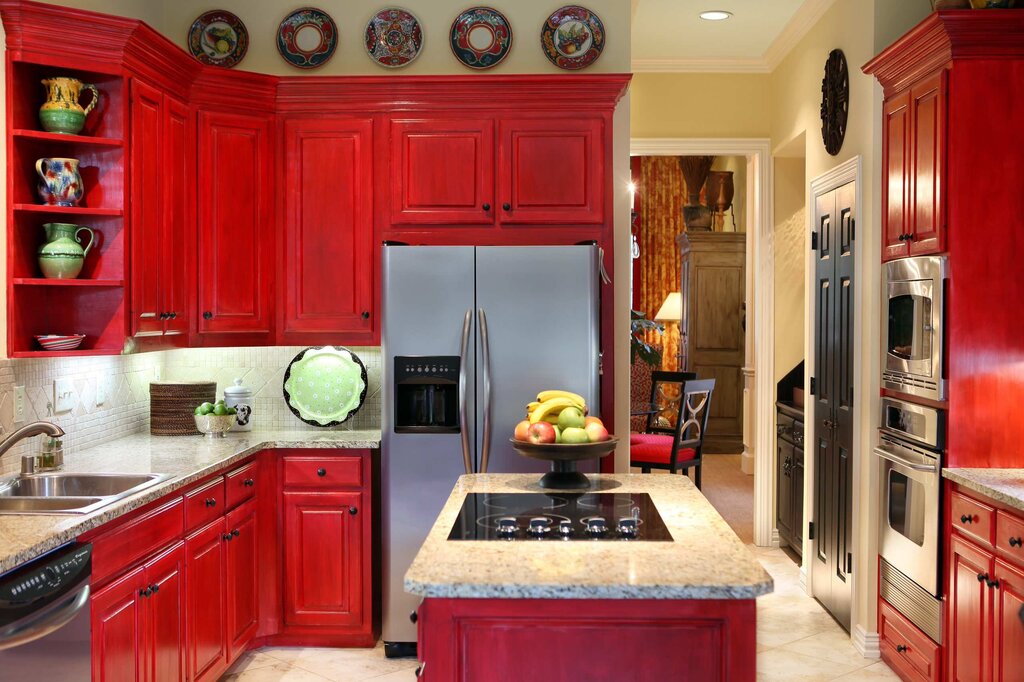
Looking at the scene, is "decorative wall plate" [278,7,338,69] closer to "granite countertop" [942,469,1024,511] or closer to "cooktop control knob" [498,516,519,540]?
"cooktop control knob" [498,516,519,540]

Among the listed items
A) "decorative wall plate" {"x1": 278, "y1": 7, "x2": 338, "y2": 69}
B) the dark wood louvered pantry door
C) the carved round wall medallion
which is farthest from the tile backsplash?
the carved round wall medallion

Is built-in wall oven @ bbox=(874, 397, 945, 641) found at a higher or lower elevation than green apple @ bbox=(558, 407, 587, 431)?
lower

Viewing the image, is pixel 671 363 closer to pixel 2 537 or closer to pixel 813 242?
pixel 813 242

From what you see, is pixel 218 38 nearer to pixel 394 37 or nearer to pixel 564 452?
pixel 394 37

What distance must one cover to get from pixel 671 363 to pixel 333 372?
636 cm

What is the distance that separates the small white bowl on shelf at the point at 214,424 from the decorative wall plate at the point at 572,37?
85.7 inches

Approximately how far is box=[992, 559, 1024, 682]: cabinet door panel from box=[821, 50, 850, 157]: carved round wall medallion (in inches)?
87.4

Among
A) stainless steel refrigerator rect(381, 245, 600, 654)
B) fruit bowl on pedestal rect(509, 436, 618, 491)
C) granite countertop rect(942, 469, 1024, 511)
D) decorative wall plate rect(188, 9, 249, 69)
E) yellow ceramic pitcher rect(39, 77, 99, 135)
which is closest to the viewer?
fruit bowl on pedestal rect(509, 436, 618, 491)

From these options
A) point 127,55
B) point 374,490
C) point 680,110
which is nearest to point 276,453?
point 374,490

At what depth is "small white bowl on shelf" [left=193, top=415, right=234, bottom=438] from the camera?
414cm

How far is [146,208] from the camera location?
358cm

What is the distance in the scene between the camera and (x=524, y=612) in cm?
194

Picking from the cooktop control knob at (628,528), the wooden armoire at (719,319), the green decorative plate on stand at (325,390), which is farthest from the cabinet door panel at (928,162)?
the wooden armoire at (719,319)

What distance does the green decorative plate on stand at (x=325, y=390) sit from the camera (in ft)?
14.4
